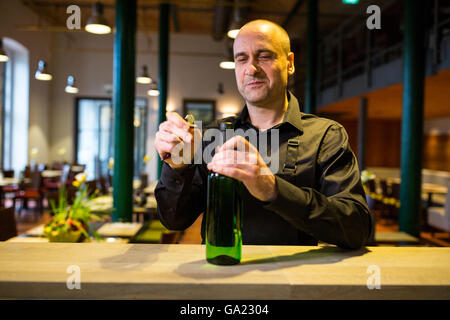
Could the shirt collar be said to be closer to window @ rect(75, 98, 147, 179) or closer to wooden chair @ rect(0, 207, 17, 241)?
wooden chair @ rect(0, 207, 17, 241)

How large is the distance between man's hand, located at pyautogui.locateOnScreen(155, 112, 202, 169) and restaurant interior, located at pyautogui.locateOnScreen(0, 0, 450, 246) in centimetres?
479

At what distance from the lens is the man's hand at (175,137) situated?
1.05m

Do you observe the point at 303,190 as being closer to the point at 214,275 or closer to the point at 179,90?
the point at 214,275

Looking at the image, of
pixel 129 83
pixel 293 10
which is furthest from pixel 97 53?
pixel 129 83

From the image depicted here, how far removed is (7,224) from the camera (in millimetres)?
3152

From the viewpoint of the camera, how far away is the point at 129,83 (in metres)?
4.47

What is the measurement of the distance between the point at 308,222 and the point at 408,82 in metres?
4.67

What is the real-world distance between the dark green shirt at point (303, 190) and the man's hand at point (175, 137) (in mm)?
122

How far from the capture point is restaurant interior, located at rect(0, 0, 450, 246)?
8125 millimetres

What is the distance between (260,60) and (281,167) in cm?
36

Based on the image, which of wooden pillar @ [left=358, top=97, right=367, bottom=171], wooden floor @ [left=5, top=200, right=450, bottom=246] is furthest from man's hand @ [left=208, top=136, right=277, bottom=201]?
wooden pillar @ [left=358, top=97, right=367, bottom=171]

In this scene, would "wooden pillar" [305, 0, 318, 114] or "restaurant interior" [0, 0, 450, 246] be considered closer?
"wooden pillar" [305, 0, 318, 114]

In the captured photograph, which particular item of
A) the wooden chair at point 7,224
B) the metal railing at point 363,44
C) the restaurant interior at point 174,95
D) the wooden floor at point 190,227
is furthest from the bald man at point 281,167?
the metal railing at point 363,44
